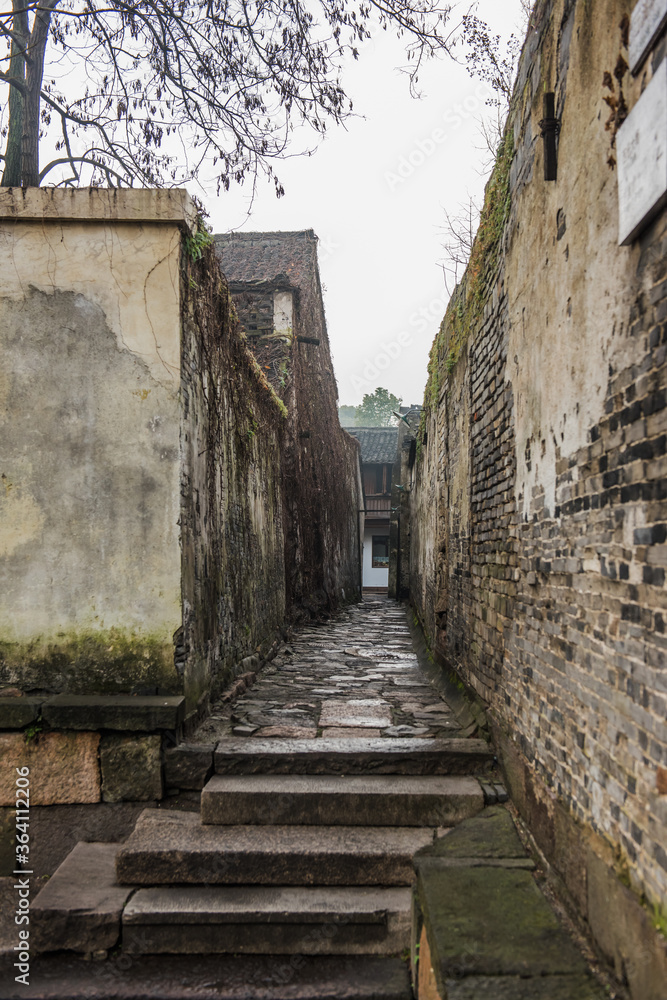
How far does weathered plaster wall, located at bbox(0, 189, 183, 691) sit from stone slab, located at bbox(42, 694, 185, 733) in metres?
0.20

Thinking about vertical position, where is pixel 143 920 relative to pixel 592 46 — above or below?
below

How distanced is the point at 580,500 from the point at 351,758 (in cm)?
205

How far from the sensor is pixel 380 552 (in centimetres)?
2702

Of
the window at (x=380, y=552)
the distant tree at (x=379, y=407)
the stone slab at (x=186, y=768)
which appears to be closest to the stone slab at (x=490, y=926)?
the stone slab at (x=186, y=768)

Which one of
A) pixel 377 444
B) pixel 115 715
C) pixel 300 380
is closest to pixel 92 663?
pixel 115 715

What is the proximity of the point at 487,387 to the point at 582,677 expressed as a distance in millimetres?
2494

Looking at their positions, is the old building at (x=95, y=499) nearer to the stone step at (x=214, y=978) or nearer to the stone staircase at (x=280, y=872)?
the stone staircase at (x=280, y=872)

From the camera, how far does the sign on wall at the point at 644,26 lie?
179 cm

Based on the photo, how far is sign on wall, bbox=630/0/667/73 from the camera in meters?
1.79

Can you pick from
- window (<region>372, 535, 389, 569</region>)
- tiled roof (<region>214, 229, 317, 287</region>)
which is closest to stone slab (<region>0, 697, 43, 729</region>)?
tiled roof (<region>214, 229, 317, 287</region>)

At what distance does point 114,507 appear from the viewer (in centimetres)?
383

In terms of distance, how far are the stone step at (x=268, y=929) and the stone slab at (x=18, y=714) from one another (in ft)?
4.00

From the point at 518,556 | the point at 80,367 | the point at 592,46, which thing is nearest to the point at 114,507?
the point at 80,367

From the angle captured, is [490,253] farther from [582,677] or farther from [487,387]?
[582,677]
